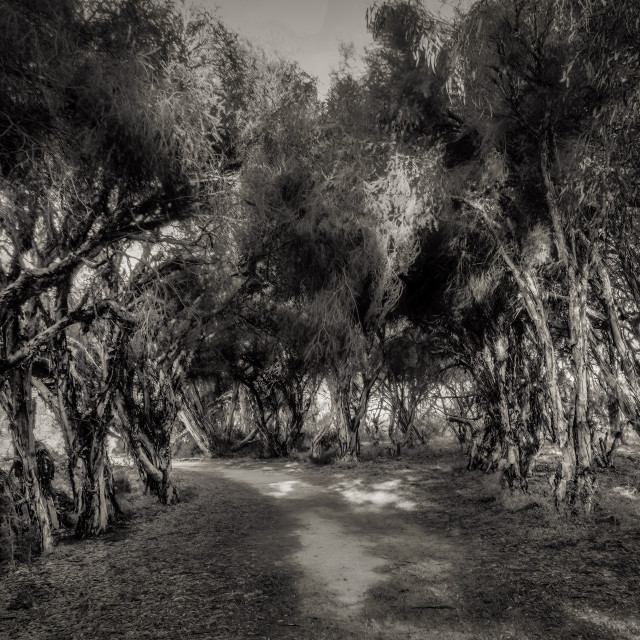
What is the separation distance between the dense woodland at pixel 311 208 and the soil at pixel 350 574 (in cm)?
85

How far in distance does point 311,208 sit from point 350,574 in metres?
6.72

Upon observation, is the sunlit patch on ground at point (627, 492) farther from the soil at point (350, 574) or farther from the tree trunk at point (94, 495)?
the tree trunk at point (94, 495)

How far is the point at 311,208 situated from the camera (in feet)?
31.0

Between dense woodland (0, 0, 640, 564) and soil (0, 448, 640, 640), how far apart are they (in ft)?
2.80

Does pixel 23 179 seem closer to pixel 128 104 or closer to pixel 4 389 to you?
pixel 128 104

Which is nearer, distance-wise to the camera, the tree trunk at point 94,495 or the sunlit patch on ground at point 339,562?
the sunlit patch on ground at point 339,562

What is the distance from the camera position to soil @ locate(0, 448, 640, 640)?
3.56m

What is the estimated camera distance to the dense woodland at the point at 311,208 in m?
5.00

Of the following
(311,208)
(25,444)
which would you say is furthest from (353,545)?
(311,208)

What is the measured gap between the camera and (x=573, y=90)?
655 cm

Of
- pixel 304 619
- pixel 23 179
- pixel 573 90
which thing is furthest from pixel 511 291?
pixel 23 179

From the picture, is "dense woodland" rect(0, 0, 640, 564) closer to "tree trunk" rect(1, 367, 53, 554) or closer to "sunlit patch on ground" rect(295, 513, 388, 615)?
"tree trunk" rect(1, 367, 53, 554)

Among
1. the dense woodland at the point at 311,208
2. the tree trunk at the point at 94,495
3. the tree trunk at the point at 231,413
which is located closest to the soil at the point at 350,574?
the tree trunk at the point at 94,495

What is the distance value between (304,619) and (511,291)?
7.24 metres
